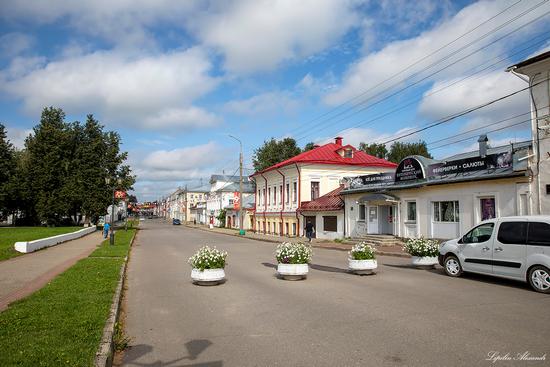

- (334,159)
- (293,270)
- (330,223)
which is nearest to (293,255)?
(293,270)

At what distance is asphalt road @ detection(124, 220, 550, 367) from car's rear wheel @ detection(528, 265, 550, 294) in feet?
0.87

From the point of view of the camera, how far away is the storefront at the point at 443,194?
19.8m

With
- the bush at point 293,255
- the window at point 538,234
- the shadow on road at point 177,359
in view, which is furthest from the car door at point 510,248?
the shadow on road at point 177,359

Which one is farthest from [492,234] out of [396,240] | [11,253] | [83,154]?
[83,154]

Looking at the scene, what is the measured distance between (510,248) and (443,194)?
13.2m

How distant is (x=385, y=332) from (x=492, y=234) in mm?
6427

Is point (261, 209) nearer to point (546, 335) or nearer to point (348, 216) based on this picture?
point (348, 216)

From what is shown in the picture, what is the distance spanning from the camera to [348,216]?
33.5 metres

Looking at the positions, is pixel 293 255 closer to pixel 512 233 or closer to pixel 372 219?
pixel 512 233

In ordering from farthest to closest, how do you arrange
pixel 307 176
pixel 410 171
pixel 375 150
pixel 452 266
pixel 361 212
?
1. pixel 375 150
2. pixel 307 176
3. pixel 361 212
4. pixel 410 171
5. pixel 452 266

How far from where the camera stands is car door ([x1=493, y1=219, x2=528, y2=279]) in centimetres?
1065

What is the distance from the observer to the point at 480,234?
12031mm

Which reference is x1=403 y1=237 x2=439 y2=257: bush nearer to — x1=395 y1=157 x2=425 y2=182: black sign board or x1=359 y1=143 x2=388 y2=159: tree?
x1=395 y1=157 x2=425 y2=182: black sign board

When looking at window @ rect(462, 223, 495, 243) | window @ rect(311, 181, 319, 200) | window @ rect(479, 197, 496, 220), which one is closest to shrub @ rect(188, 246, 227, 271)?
window @ rect(462, 223, 495, 243)
